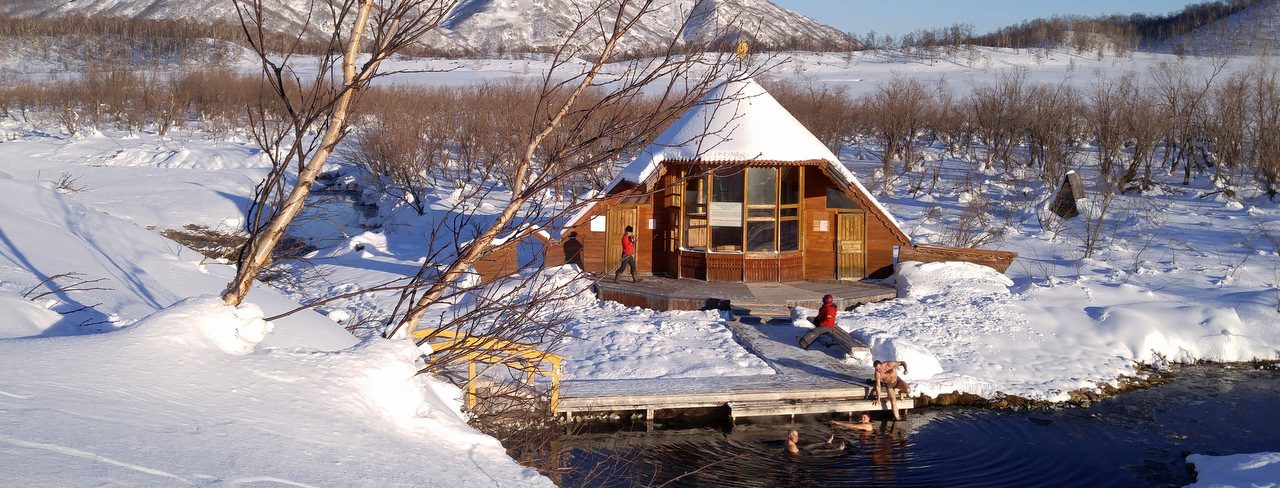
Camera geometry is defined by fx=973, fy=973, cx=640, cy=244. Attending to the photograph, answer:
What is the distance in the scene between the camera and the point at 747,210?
1925 cm

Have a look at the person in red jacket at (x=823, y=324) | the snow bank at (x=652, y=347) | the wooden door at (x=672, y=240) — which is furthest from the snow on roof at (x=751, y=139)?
the person in red jacket at (x=823, y=324)

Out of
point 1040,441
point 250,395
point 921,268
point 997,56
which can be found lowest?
point 1040,441

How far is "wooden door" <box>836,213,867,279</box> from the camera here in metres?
20.3

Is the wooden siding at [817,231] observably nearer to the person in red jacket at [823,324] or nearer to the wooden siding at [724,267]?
the wooden siding at [724,267]

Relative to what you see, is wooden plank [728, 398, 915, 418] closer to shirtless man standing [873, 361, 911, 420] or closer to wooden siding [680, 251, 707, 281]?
shirtless man standing [873, 361, 911, 420]

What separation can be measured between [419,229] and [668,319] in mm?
14287

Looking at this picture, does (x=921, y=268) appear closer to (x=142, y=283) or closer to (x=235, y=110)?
(x=142, y=283)

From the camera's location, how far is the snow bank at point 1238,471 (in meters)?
10.2

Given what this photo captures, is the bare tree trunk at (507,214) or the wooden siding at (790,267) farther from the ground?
A: the bare tree trunk at (507,214)

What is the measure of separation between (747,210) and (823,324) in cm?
422

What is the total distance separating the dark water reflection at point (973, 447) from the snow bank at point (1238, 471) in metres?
0.35

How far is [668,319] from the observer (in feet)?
57.0

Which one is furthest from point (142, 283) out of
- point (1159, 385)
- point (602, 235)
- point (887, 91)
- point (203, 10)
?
point (203, 10)

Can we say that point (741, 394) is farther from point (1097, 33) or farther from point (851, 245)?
point (1097, 33)
